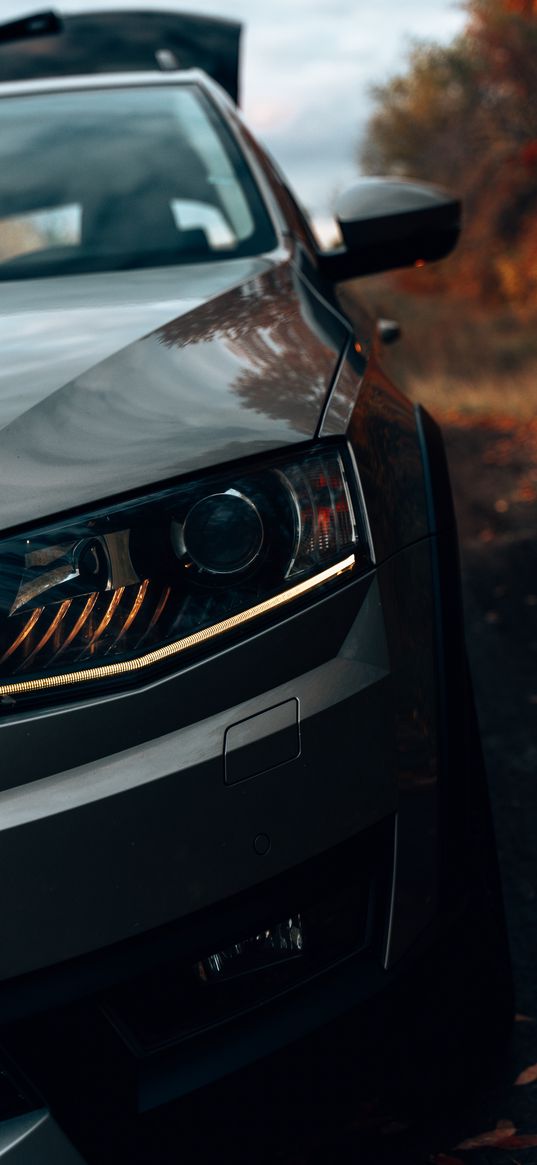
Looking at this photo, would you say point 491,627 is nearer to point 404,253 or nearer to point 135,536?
point 404,253

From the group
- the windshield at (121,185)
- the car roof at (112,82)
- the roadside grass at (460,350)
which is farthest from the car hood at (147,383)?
the roadside grass at (460,350)

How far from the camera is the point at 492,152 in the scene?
2466 centimetres

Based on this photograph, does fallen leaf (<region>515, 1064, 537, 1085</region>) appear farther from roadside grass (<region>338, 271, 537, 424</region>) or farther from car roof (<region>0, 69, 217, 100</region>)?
roadside grass (<region>338, 271, 537, 424</region>)

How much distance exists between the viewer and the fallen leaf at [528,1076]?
2.00 m

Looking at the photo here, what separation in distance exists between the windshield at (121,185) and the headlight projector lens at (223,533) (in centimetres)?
123

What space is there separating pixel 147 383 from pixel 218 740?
20.0 inches

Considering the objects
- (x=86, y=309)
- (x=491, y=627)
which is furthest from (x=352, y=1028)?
(x=491, y=627)

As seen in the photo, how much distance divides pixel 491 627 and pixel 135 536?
11.4ft

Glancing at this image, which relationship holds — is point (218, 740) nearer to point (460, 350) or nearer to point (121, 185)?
point (121, 185)

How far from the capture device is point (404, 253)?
2.87 metres

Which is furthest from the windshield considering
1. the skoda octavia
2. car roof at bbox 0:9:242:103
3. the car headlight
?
car roof at bbox 0:9:242:103

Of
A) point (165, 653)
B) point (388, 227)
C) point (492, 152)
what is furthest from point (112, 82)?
point (492, 152)

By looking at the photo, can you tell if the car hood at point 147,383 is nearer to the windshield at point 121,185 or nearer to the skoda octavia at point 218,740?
the skoda octavia at point 218,740

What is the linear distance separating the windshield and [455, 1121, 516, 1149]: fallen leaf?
1.70 meters
